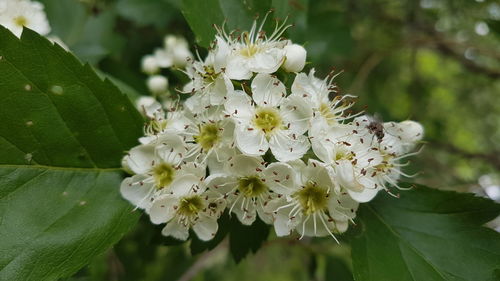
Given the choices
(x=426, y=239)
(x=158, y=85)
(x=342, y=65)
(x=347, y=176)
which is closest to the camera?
(x=347, y=176)

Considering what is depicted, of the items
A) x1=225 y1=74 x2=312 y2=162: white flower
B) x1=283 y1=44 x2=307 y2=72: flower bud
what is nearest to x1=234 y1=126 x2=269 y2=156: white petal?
x1=225 y1=74 x2=312 y2=162: white flower

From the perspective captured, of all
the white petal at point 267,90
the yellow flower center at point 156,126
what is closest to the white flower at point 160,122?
the yellow flower center at point 156,126

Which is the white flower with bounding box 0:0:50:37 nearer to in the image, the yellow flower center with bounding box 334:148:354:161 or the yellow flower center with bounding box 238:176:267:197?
the yellow flower center with bounding box 238:176:267:197

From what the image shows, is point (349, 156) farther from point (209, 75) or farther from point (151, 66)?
point (151, 66)

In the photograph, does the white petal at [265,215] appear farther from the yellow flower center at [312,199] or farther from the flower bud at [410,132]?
the flower bud at [410,132]

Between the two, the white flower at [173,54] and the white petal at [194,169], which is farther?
the white flower at [173,54]

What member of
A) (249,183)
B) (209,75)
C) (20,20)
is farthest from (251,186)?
(20,20)

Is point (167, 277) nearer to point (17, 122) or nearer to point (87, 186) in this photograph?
point (87, 186)
